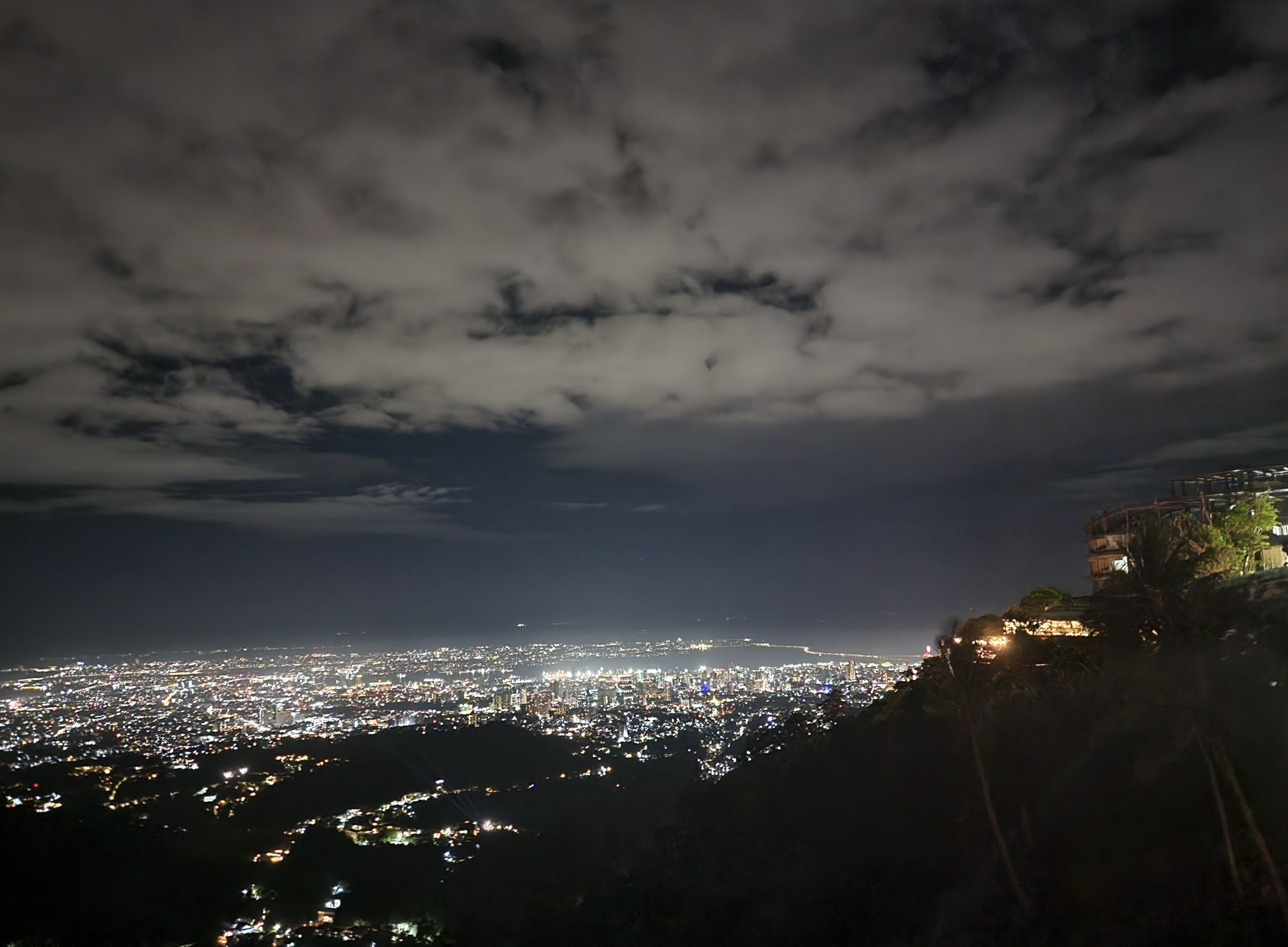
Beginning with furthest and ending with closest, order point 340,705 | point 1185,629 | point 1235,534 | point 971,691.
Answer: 1. point 340,705
2. point 1235,534
3. point 971,691
4. point 1185,629

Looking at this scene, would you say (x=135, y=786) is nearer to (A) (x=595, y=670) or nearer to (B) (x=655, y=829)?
(B) (x=655, y=829)

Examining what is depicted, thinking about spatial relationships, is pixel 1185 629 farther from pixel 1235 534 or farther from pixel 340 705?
pixel 340 705

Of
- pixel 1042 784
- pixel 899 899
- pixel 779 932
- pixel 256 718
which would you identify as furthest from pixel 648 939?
pixel 256 718

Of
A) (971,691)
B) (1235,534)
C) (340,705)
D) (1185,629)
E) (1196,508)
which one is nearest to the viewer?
(1185,629)

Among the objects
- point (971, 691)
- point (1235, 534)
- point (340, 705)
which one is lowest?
point (340, 705)

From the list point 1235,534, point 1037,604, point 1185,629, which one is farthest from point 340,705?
point 1185,629

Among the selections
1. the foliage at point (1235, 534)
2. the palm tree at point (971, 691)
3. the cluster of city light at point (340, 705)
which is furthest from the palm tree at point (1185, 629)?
the cluster of city light at point (340, 705)

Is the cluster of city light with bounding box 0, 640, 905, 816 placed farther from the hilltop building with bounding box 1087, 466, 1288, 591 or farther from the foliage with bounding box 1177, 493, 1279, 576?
the foliage with bounding box 1177, 493, 1279, 576

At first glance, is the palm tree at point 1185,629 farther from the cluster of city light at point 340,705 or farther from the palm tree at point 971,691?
the cluster of city light at point 340,705

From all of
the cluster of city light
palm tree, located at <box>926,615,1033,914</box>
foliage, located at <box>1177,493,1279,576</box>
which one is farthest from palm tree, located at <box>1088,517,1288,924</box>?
the cluster of city light
